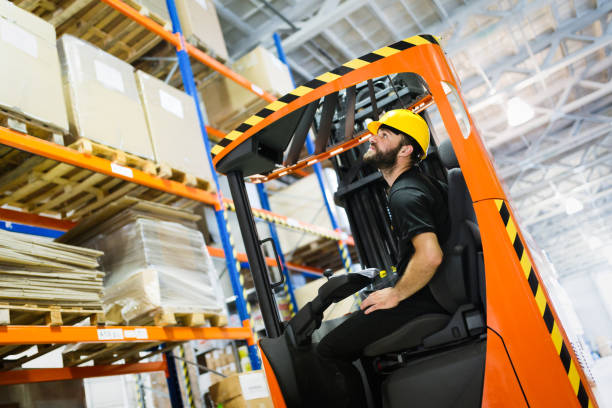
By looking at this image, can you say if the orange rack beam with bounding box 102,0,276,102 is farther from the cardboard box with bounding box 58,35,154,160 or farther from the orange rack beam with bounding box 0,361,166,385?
the orange rack beam with bounding box 0,361,166,385

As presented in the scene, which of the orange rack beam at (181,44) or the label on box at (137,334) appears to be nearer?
the label on box at (137,334)

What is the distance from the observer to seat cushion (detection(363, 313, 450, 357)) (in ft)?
7.63

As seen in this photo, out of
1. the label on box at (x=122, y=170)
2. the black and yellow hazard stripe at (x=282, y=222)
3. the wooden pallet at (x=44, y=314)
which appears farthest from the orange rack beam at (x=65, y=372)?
the black and yellow hazard stripe at (x=282, y=222)

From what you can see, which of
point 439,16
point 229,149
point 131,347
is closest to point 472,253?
point 229,149

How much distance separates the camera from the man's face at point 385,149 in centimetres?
259

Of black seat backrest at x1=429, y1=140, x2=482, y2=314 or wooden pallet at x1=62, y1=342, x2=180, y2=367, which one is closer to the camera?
black seat backrest at x1=429, y1=140, x2=482, y2=314

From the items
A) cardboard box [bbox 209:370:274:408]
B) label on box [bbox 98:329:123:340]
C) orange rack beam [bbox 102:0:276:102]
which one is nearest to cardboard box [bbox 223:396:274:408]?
cardboard box [bbox 209:370:274:408]

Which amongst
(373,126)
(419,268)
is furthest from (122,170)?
(419,268)

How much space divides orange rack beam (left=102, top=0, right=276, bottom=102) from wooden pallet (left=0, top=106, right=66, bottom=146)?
1825 mm

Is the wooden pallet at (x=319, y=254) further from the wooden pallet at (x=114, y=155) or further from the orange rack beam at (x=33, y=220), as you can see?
the wooden pallet at (x=114, y=155)

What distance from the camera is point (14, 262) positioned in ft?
10.8

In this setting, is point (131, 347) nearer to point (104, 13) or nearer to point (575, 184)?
point (104, 13)

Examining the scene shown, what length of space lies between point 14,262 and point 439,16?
8695 mm

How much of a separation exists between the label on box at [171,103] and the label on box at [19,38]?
1.43 m
